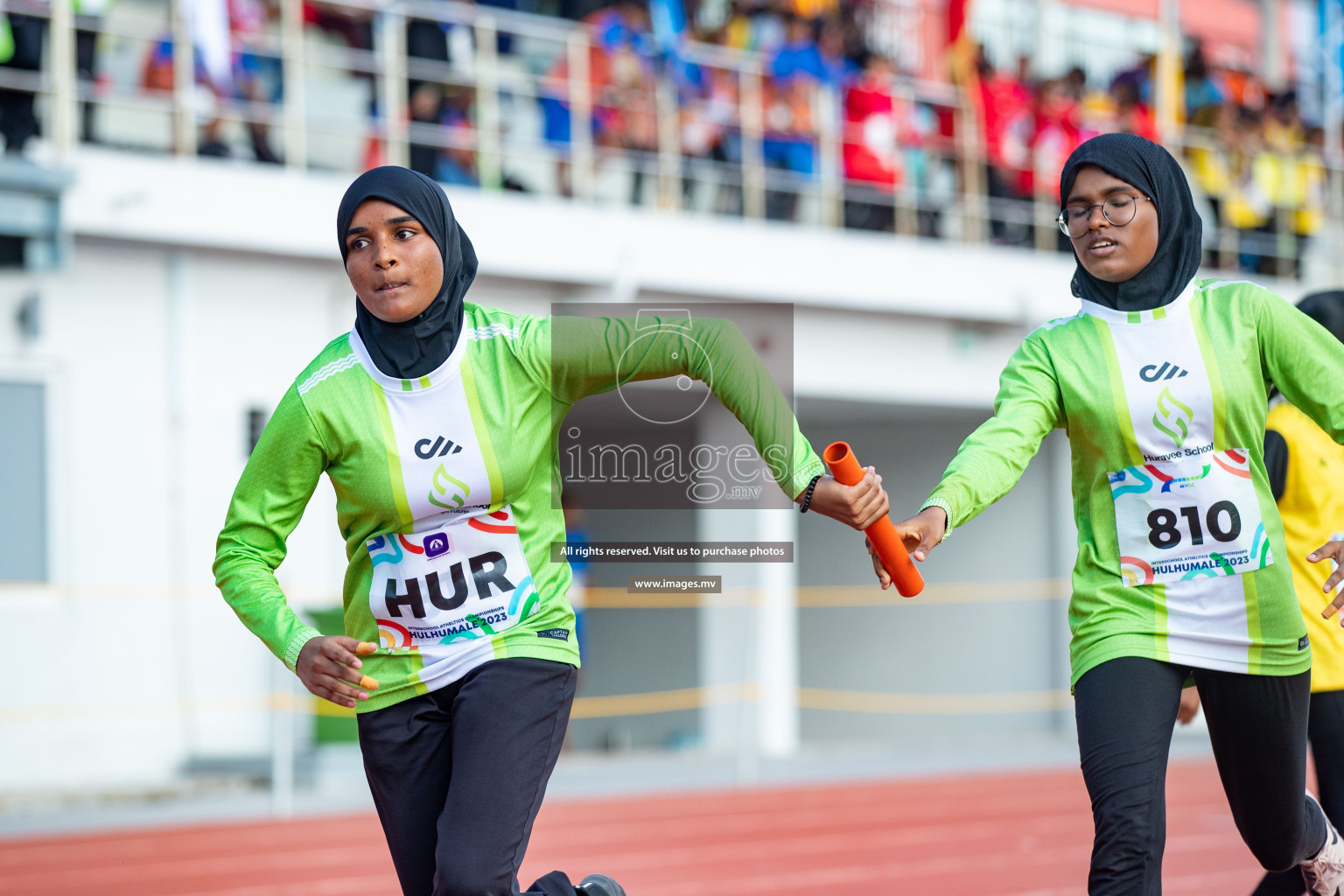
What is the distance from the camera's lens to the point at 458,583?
3.88 m

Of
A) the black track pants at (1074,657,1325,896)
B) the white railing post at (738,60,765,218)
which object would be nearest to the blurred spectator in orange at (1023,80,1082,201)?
the white railing post at (738,60,765,218)

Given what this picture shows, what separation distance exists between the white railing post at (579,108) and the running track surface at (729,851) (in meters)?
5.40

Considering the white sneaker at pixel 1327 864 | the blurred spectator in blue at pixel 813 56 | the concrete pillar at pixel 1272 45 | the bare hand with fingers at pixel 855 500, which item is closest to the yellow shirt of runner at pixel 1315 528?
the white sneaker at pixel 1327 864

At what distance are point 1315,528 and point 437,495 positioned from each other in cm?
258

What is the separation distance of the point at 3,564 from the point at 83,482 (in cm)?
79

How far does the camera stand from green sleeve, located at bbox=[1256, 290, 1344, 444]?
13.0ft

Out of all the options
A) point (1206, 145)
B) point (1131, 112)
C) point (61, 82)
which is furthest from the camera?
point (1206, 145)

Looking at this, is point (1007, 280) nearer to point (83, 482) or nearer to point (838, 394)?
point (838, 394)

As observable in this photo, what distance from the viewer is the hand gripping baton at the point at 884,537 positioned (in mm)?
3758

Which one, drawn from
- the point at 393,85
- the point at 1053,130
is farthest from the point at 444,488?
the point at 1053,130

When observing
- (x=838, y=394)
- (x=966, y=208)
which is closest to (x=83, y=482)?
(x=838, y=394)

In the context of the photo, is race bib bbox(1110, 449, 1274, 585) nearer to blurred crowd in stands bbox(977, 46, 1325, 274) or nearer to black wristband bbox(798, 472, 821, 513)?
black wristband bbox(798, 472, 821, 513)

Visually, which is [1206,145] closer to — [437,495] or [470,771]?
[437,495]

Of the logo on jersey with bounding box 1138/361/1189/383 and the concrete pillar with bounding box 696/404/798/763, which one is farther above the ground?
the logo on jersey with bounding box 1138/361/1189/383
